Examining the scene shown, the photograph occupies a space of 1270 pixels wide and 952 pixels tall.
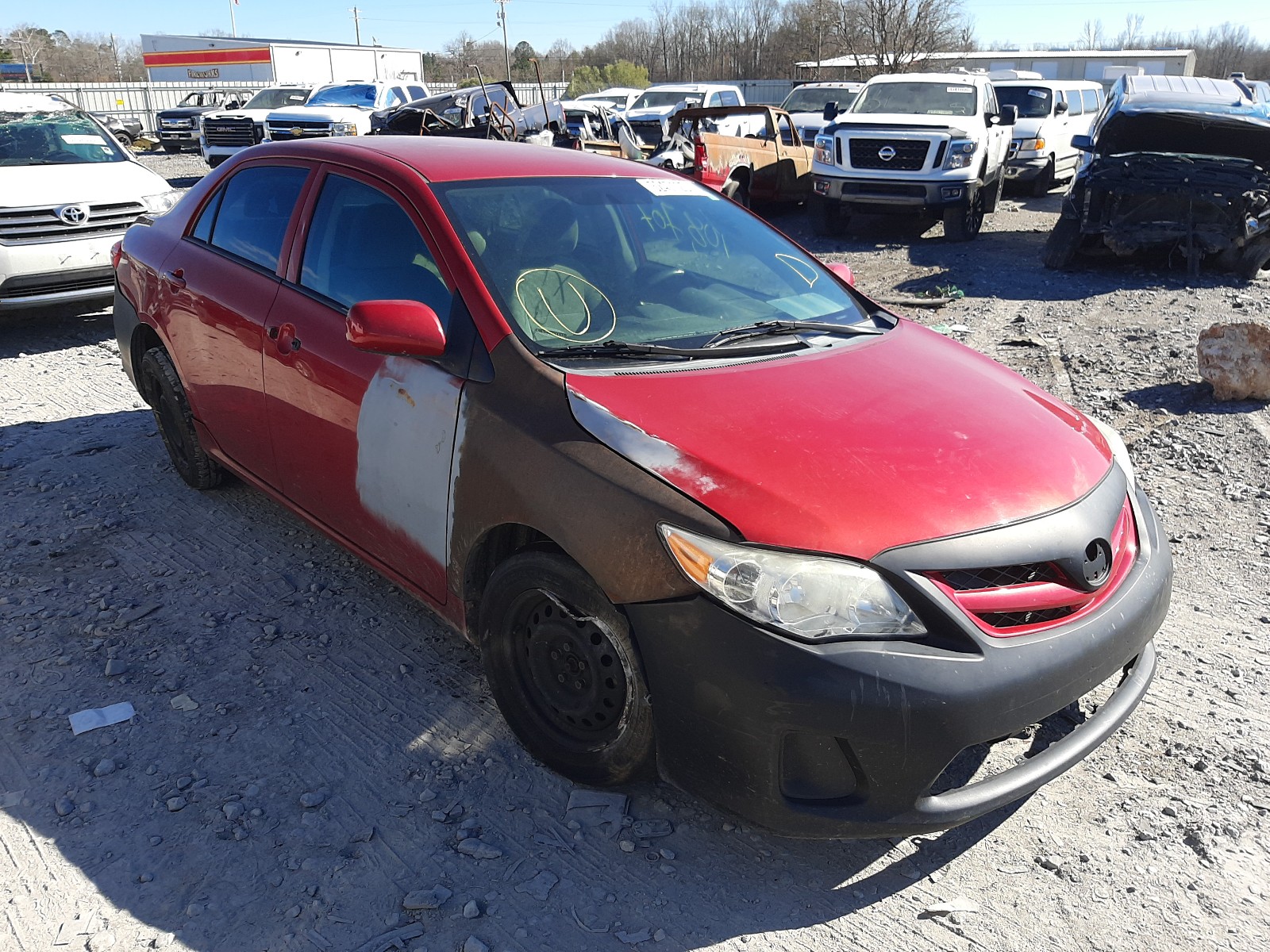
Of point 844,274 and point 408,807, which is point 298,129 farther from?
point 408,807

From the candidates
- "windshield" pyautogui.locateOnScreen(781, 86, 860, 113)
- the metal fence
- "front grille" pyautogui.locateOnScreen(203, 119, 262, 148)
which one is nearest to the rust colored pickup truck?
"windshield" pyautogui.locateOnScreen(781, 86, 860, 113)

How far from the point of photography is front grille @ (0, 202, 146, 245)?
7332 mm

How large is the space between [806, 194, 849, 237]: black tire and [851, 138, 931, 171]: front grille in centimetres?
54

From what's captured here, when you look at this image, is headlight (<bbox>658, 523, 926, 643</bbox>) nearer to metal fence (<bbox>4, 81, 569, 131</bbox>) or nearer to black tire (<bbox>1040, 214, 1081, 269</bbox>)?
black tire (<bbox>1040, 214, 1081, 269</bbox>)

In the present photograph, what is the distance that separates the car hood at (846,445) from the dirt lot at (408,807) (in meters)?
0.93

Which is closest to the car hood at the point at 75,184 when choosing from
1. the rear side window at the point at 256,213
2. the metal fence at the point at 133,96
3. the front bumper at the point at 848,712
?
the rear side window at the point at 256,213

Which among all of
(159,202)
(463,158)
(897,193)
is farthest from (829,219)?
(463,158)

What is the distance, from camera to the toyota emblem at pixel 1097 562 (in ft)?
7.81

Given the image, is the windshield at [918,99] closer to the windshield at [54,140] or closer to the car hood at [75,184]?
the car hood at [75,184]

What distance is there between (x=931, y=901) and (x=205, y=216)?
3.87m

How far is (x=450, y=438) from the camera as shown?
2.80 m

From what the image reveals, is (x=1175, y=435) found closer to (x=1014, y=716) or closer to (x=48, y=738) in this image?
(x=1014, y=716)

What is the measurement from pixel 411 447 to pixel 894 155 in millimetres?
10326

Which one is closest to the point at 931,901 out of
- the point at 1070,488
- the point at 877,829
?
the point at 877,829
